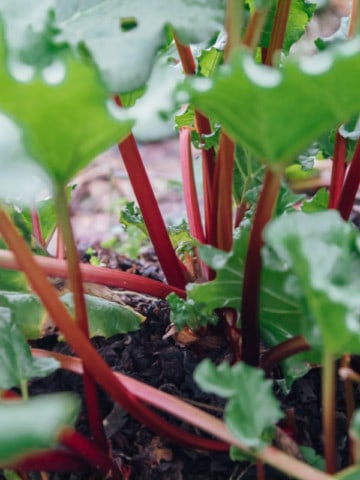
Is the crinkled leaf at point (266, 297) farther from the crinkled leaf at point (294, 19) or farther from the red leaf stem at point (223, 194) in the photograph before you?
the crinkled leaf at point (294, 19)

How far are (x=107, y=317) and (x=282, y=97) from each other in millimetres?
387

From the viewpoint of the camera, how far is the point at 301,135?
16.3 inches

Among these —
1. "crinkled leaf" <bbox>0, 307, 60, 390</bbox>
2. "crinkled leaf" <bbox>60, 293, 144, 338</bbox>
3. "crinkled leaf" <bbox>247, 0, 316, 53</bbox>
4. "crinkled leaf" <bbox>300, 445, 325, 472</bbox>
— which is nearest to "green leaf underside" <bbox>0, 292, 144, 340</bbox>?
"crinkled leaf" <bbox>60, 293, 144, 338</bbox>

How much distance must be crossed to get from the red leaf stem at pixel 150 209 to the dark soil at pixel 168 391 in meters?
0.07

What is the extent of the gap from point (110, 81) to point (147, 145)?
2358mm

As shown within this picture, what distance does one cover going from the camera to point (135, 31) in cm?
53

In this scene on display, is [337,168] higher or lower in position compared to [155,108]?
lower

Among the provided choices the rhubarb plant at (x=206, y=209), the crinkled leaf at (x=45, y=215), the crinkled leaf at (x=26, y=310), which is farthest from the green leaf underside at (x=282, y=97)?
the crinkled leaf at (x=45, y=215)

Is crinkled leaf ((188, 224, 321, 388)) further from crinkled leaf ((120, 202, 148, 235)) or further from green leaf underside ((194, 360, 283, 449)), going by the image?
crinkled leaf ((120, 202, 148, 235))

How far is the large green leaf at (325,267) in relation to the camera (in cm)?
37

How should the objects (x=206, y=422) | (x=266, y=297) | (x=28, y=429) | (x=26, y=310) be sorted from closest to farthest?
1. (x=28, y=429)
2. (x=206, y=422)
3. (x=266, y=297)
4. (x=26, y=310)

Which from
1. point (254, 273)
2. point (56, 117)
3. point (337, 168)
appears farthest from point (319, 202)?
point (56, 117)

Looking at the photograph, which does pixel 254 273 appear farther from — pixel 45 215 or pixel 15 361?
pixel 45 215

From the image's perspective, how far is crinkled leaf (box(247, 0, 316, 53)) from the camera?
733mm
